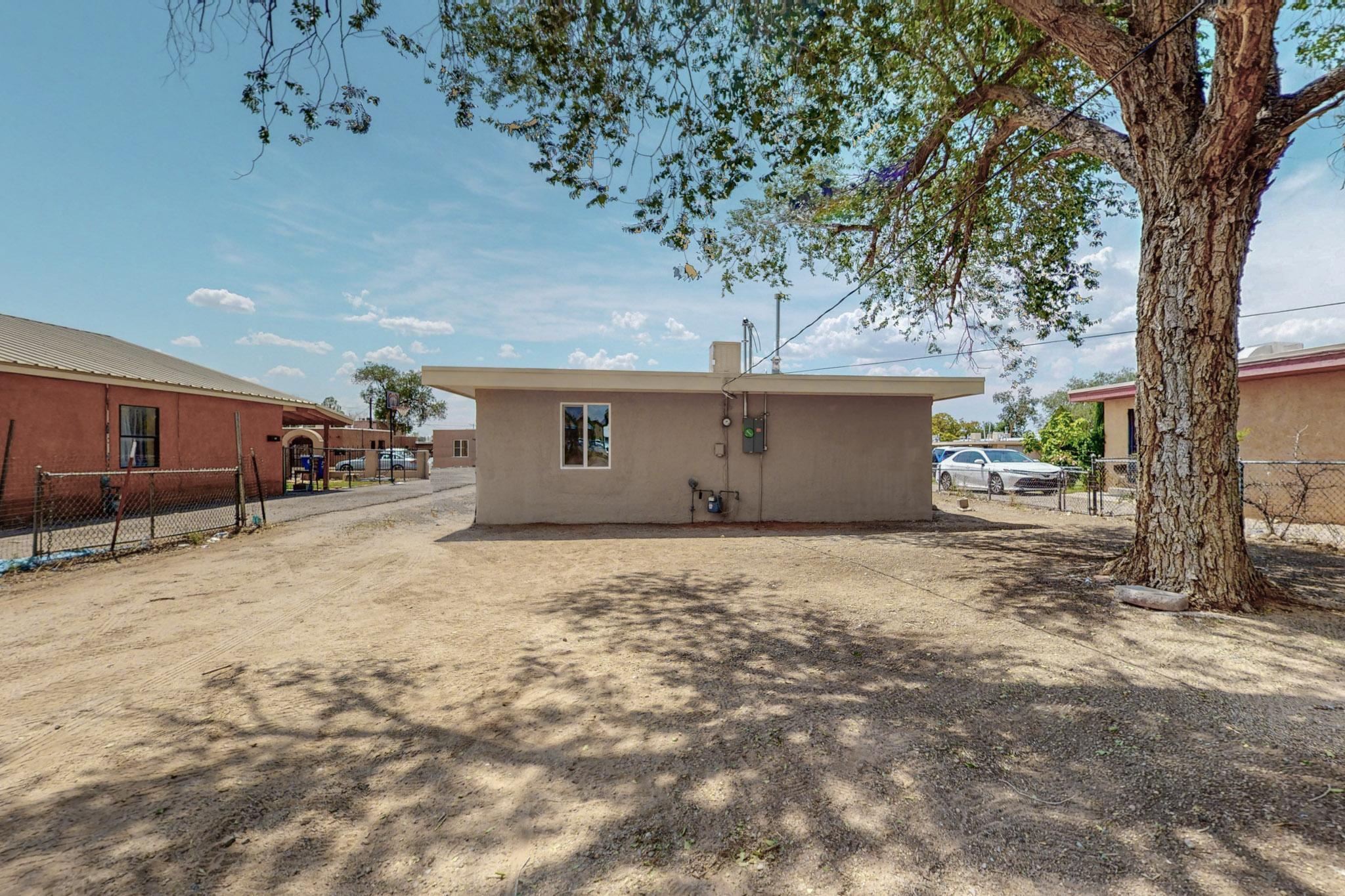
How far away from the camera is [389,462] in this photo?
→ 3141 cm

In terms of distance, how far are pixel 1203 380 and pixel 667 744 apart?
5381 mm

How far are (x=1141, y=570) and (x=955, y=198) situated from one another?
6638 mm

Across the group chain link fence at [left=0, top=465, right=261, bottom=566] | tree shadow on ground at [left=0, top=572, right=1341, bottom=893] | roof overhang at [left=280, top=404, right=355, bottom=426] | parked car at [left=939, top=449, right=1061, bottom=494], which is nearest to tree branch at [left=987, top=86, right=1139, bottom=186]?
tree shadow on ground at [left=0, top=572, right=1341, bottom=893]

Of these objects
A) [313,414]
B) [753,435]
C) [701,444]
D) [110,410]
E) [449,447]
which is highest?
[313,414]

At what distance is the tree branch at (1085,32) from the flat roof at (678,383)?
5519 mm

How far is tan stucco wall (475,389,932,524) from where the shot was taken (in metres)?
10.3

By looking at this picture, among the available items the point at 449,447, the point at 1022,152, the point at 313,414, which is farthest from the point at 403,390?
the point at 1022,152

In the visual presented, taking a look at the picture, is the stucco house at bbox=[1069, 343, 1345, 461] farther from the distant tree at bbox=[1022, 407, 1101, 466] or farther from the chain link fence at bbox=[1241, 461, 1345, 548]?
the distant tree at bbox=[1022, 407, 1101, 466]

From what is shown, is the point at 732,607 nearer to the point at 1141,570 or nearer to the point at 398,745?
the point at 398,745

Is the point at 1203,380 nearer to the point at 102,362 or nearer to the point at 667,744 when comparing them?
the point at 667,744

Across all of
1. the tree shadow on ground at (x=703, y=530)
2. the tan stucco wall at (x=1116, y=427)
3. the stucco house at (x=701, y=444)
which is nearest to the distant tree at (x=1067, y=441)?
the tan stucco wall at (x=1116, y=427)

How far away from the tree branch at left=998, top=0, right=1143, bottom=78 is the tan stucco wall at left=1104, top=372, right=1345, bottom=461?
287 inches

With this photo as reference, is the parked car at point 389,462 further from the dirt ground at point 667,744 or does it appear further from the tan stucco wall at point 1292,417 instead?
the tan stucco wall at point 1292,417

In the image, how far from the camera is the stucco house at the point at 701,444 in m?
10.2
